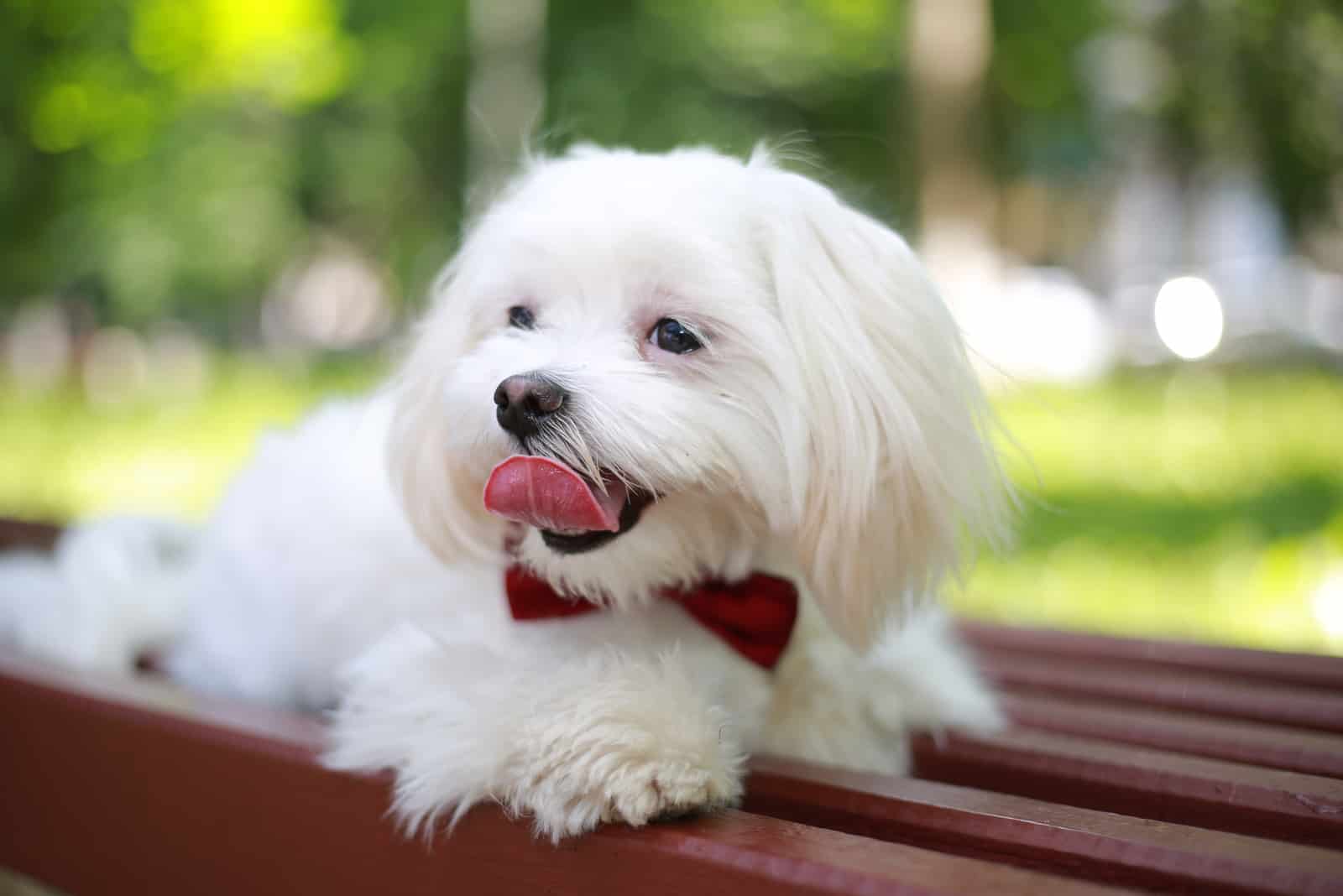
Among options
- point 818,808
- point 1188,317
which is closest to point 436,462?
point 818,808

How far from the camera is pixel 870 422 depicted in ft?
4.97

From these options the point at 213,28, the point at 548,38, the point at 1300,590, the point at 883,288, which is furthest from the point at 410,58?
the point at 883,288

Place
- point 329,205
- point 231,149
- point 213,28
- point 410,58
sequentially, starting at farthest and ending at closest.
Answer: point 329,205
point 410,58
point 231,149
point 213,28

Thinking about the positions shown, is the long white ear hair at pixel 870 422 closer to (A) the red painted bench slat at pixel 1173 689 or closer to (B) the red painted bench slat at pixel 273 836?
(B) the red painted bench slat at pixel 273 836

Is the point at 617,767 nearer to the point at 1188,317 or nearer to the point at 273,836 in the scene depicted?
the point at 273,836

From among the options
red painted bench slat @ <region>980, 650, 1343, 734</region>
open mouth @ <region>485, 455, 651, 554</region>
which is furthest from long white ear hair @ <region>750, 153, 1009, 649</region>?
red painted bench slat @ <region>980, 650, 1343, 734</region>

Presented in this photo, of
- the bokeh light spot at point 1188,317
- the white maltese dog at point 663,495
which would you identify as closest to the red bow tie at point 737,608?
the white maltese dog at point 663,495

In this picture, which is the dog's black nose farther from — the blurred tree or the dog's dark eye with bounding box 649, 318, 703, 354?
the blurred tree

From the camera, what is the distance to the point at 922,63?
9844 mm

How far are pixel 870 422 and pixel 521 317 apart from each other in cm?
57

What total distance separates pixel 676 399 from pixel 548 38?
13.4 meters

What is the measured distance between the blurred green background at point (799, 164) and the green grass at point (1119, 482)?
2 centimetres

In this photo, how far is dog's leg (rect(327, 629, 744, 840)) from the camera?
4.22 ft

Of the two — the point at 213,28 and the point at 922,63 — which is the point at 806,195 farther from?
the point at 922,63
